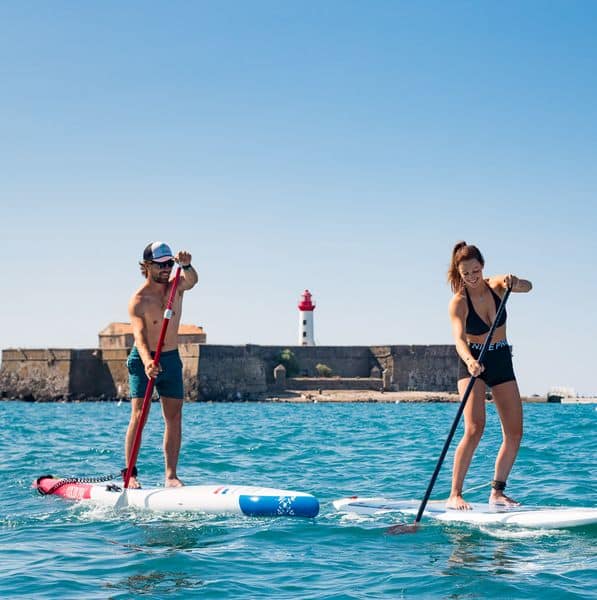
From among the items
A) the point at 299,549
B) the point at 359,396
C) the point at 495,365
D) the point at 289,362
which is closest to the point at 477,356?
the point at 495,365

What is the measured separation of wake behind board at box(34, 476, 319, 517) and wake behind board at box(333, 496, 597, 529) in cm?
49

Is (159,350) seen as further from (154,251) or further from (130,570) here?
(130,570)

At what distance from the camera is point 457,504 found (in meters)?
6.93

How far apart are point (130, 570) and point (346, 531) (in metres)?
1.71

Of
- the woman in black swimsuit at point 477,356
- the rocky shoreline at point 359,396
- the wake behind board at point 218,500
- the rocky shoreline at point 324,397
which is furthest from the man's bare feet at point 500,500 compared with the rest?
the rocky shoreline at point 359,396

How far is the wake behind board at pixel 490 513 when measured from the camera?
641 cm

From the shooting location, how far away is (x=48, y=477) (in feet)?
29.8

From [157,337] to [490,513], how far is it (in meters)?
3.13

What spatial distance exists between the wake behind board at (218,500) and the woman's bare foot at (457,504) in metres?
0.97

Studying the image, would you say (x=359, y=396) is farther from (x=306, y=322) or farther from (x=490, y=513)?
(x=490, y=513)

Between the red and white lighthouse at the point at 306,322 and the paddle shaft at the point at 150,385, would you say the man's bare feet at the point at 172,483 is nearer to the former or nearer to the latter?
the paddle shaft at the point at 150,385

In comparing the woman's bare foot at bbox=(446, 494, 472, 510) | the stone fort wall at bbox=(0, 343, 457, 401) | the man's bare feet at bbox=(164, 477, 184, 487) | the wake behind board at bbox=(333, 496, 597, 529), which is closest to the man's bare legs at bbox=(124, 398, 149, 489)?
the man's bare feet at bbox=(164, 477, 184, 487)

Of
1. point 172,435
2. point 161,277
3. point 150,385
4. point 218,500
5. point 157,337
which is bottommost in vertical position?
point 218,500

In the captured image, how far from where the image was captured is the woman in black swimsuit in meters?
6.93
